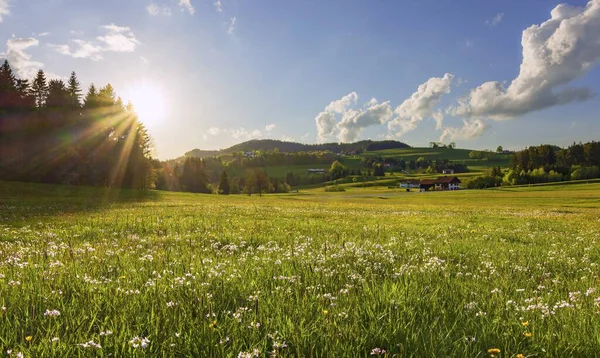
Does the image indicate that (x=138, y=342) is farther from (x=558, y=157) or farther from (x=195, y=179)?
(x=558, y=157)

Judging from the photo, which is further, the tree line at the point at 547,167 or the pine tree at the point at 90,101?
the tree line at the point at 547,167

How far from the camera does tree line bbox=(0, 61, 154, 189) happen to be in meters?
72.4

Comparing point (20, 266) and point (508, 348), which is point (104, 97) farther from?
point (508, 348)

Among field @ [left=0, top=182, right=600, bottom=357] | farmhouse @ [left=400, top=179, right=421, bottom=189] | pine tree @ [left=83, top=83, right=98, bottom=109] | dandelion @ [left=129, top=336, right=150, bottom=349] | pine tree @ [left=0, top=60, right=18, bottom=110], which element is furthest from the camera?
farmhouse @ [left=400, top=179, right=421, bottom=189]

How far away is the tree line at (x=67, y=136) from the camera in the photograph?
72.4m

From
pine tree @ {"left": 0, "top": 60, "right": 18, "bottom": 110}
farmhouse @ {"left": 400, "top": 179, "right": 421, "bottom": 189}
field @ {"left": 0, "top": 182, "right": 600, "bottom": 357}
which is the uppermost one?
pine tree @ {"left": 0, "top": 60, "right": 18, "bottom": 110}

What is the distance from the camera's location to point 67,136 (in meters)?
76.5

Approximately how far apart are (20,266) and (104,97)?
308ft

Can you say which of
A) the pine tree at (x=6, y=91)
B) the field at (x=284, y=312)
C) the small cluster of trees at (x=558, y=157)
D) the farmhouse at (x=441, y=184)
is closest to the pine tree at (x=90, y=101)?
the pine tree at (x=6, y=91)

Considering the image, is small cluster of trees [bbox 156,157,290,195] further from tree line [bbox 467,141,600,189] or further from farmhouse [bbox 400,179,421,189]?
tree line [bbox 467,141,600,189]

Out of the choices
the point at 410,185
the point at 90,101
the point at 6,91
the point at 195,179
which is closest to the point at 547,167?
the point at 410,185

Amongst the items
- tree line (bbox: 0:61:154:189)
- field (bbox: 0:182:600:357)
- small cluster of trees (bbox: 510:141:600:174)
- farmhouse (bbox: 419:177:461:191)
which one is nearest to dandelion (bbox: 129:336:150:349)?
field (bbox: 0:182:600:357)

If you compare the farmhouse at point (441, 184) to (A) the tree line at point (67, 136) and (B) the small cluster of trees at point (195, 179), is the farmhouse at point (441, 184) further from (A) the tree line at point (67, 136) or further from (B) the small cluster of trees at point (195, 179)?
(A) the tree line at point (67, 136)

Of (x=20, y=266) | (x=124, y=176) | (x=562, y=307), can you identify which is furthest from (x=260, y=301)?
(x=124, y=176)
